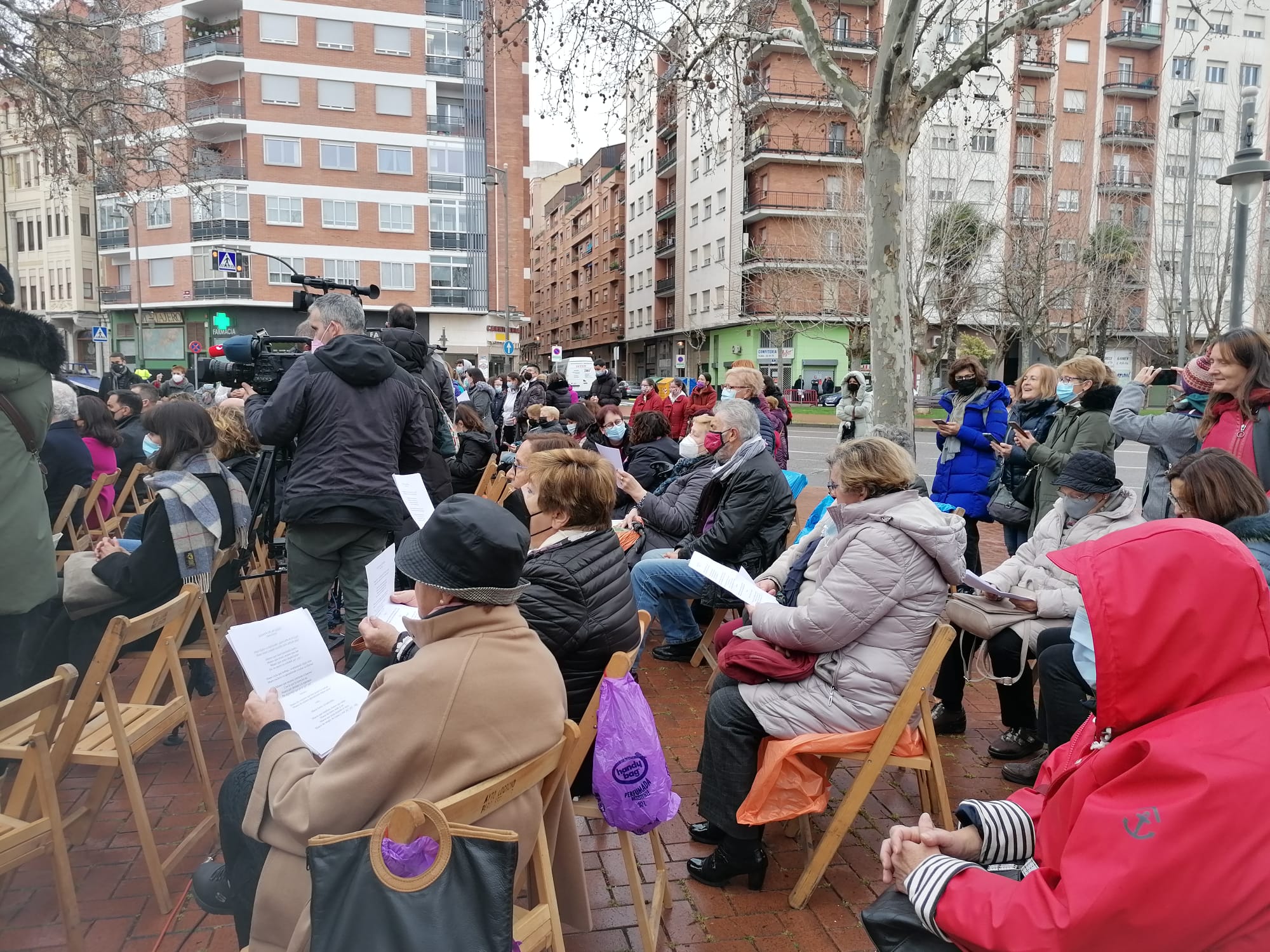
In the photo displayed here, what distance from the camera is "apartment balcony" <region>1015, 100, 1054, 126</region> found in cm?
3350

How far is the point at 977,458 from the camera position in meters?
6.90

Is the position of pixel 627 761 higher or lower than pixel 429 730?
lower

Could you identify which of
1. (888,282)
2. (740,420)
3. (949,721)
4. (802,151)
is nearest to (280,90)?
(802,151)

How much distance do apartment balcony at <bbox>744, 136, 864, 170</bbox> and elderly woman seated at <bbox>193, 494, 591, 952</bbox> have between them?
135 feet

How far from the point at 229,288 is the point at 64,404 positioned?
120 feet

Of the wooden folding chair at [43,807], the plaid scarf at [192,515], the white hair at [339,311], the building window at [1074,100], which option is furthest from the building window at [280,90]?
the wooden folding chair at [43,807]

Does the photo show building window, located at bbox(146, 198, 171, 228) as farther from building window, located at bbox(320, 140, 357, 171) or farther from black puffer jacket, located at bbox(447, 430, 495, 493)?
black puffer jacket, located at bbox(447, 430, 495, 493)

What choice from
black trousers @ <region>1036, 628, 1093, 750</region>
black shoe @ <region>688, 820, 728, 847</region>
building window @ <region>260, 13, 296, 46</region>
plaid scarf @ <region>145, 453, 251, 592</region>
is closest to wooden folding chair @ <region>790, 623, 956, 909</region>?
black shoe @ <region>688, 820, 728, 847</region>

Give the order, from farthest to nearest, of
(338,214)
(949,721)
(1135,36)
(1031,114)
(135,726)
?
(1135,36), (338,214), (1031,114), (949,721), (135,726)

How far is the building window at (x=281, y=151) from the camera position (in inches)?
1478

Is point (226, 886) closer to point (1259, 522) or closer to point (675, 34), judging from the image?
point (1259, 522)

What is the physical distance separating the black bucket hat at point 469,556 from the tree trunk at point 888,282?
7.08 m

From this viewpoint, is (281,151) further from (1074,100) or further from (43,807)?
(43,807)

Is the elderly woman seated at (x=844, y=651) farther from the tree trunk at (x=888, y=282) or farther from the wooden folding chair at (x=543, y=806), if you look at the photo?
the tree trunk at (x=888, y=282)
